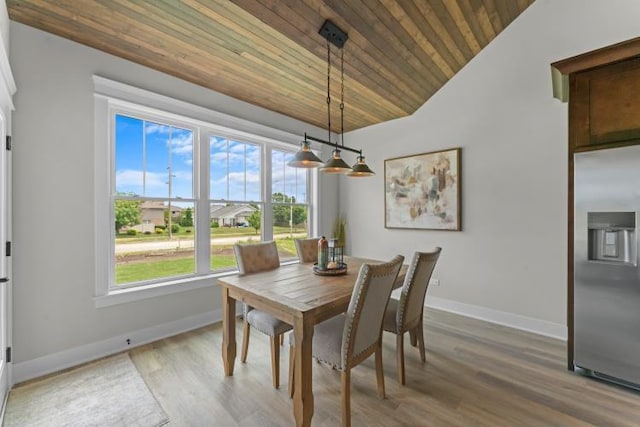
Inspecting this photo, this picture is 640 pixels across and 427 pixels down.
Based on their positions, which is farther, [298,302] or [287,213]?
[287,213]

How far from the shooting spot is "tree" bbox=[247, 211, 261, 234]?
4.00 metres

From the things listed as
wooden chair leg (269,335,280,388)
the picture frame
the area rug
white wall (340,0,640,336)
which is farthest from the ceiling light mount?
the area rug

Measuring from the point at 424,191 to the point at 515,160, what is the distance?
1134 millimetres

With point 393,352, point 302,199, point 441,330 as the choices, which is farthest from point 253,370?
point 302,199

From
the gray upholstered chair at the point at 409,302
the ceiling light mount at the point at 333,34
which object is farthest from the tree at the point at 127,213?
the gray upholstered chair at the point at 409,302

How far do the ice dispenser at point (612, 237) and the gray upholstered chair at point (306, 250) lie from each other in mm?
2589

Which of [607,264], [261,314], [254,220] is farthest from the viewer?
[254,220]

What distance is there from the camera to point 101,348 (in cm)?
261

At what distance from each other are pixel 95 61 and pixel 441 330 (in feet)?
14.7

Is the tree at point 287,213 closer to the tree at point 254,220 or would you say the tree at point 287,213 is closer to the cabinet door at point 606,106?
the tree at point 254,220

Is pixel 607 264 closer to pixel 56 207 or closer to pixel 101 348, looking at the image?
pixel 101 348

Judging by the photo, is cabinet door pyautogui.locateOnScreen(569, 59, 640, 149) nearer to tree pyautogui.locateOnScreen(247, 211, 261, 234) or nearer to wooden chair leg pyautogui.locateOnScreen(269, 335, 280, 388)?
wooden chair leg pyautogui.locateOnScreen(269, 335, 280, 388)

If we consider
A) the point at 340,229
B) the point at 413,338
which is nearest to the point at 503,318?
the point at 413,338

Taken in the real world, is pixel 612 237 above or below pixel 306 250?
above
